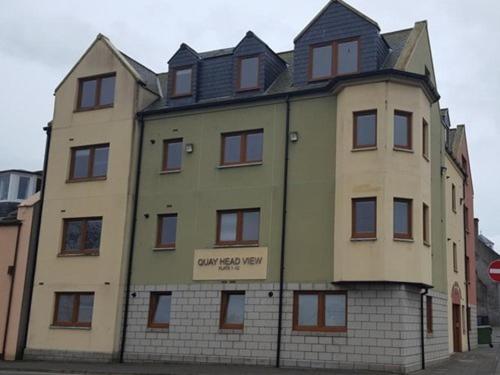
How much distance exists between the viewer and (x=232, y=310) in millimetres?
21969

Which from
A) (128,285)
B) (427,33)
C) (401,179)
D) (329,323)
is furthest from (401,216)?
(128,285)

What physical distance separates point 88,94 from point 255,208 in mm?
9298

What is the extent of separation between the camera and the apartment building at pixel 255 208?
2016 cm

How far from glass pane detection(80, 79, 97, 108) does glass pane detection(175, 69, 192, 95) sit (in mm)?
3546

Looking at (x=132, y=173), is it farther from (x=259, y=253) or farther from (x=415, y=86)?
(x=415, y=86)

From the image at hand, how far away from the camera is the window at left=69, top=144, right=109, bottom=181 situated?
2541 centimetres

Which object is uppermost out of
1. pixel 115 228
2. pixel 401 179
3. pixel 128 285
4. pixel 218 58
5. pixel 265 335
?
pixel 218 58

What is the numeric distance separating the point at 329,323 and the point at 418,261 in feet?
11.2

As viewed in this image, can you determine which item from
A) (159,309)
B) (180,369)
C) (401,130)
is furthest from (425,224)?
(159,309)

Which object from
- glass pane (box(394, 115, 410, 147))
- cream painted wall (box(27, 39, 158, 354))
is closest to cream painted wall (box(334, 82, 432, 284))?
glass pane (box(394, 115, 410, 147))

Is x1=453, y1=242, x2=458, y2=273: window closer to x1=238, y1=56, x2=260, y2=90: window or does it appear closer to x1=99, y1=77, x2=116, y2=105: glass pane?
x1=238, y1=56, x2=260, y2=90: window

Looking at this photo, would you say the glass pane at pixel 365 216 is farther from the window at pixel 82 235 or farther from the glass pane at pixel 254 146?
the window at pixel 82 235

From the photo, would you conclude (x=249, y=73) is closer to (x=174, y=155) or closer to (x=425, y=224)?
(x=174, y=155)

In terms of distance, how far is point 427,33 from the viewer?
81.5ft
